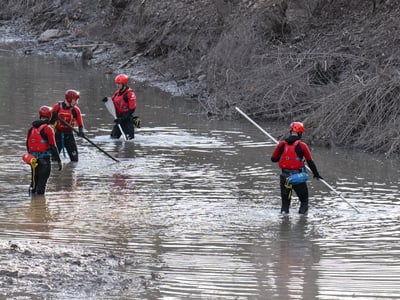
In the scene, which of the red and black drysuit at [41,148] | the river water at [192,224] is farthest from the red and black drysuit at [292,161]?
the red and black drysuit at [41,148]

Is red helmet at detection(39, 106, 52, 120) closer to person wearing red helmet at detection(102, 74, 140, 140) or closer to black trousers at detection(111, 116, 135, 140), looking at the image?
person wearing red helmet at detection(102, 74, 140, 140)

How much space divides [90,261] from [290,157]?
427 cm

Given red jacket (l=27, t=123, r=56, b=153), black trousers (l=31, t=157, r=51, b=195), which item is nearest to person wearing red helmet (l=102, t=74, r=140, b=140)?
black trousers (l=31, t=157, r=51, b=195)

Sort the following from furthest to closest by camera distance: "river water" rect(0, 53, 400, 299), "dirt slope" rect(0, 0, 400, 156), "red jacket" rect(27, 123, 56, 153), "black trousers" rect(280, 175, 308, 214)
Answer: "dirt slope" rect(0, 0, 400, 156) → "red jacket" rect(27, 123, 56, 153) → "black trousers" rect(280, 175, 308, 214) → "river water" rect(0, 53, 400, 299)

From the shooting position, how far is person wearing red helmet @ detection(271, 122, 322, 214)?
14008mm

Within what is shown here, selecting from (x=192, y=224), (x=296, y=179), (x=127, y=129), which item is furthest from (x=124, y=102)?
(x=192, y=224)

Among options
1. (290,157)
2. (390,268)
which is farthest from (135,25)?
(390,268)

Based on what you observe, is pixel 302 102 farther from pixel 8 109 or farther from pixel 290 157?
pixel 290 157

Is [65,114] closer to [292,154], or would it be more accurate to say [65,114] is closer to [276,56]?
[292,154]

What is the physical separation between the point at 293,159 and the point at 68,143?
601 cm

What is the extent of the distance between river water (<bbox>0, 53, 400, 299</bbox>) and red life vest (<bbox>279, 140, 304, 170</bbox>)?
771 mm

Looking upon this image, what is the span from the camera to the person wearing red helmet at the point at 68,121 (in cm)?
1830

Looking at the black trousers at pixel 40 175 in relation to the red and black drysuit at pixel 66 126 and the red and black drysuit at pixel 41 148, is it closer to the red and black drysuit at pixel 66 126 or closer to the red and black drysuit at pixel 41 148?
the red and black drysuit at pixel 41 148

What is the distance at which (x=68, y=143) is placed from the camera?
1859 centimetres
